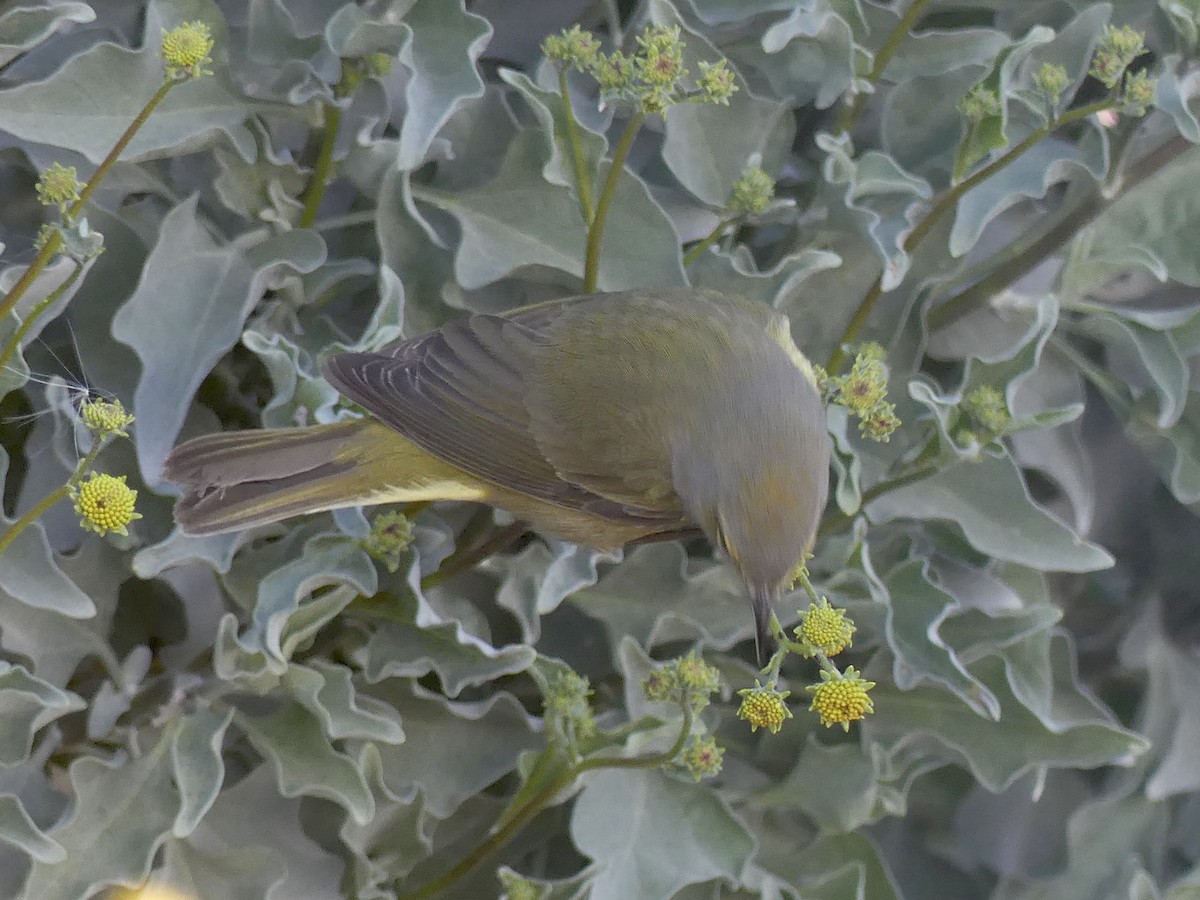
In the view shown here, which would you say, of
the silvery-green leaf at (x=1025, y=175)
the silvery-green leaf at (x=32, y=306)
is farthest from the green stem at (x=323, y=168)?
the silvery-green leaf at (x=1025, y=175)

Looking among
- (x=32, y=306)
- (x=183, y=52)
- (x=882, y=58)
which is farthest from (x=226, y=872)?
(x=882, y=58)

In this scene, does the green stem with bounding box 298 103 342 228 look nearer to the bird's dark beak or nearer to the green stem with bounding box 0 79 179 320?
the green stem with bounding box 0 79 179 320

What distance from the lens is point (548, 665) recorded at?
1462 mm

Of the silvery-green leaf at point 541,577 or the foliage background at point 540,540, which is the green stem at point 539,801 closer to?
the foliage background at point 540,540

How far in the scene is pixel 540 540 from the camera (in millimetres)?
1614

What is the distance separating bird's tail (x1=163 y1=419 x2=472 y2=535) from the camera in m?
1.30

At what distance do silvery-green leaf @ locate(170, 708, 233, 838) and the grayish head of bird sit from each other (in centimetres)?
56

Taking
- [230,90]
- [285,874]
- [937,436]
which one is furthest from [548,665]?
[230,90]

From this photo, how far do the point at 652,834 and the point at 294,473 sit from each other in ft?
1.87

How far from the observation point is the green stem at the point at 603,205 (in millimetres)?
1271

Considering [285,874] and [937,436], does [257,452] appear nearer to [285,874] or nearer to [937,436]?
[285,874]

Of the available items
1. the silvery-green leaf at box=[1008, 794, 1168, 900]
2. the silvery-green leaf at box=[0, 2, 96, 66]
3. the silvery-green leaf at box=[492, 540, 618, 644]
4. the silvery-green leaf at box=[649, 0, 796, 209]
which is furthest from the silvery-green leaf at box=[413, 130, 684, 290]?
the silvery-green leaf at box=[1008, 794, 1168, 900]

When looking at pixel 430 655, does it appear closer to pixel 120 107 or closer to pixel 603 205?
pixel 603 205

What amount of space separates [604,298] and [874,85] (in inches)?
19.7
